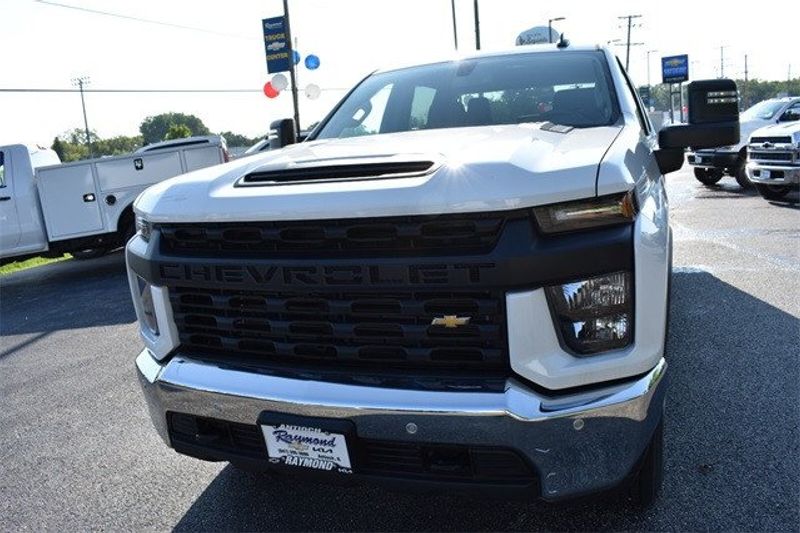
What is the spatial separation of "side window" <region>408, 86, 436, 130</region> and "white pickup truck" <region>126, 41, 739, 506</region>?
41.1 inches

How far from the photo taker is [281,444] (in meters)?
2.20

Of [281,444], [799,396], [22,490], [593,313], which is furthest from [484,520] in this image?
[22,490]

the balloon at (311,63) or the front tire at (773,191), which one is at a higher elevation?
the balloon at (311,63)

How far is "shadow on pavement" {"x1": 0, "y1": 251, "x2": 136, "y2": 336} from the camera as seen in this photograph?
679cm

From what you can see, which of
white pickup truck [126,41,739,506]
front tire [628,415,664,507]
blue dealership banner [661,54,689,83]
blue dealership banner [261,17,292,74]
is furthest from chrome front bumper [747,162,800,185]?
blue dealership banner [661,54,689,83]

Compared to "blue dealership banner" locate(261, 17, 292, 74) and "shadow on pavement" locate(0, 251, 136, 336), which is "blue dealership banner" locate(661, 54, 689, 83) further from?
"shadow on pavement" locate(0, 251, 136, 336)

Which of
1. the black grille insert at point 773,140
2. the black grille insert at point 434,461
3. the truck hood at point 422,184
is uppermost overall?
the truck hood at point 422,184

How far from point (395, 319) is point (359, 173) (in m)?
0.50

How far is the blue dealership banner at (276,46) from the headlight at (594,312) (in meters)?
20.9

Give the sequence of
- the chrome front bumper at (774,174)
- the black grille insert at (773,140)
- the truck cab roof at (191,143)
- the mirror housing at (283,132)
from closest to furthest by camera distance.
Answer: the mirror housing at (283,132)
the chrome front bumper at (774,174)
the truck cab roof at (191,143)
the black grille insert at (773,140)

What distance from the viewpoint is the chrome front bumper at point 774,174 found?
10.5 metres

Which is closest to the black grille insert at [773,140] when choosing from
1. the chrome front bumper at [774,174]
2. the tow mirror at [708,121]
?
the chrome front bumper at [774,174]

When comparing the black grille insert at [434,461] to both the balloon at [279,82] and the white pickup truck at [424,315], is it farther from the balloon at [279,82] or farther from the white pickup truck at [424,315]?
the balloon at [279,82]

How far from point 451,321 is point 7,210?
9098mm
